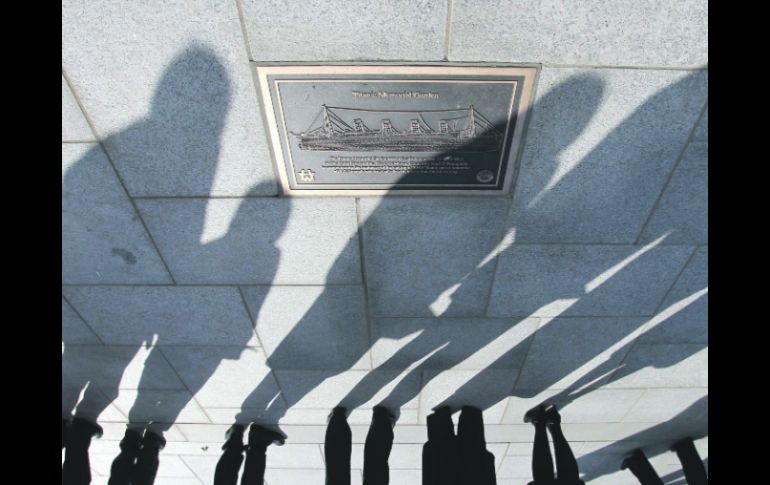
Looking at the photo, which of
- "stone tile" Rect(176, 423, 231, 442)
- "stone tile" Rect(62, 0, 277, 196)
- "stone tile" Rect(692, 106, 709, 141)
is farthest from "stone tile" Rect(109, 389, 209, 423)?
"stone tile" Rect(692, 106, 709, 141)

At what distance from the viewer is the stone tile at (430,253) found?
2.61 meters

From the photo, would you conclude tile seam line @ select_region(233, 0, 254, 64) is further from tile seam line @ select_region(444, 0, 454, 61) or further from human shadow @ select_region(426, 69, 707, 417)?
human shadow @ select_region(426, 69, 707, 417)

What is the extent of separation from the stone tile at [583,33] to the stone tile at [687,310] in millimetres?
1784

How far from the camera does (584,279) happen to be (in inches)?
123

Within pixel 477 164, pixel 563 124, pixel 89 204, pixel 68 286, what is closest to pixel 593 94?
pixel 563 124

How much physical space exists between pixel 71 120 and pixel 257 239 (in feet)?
4.19

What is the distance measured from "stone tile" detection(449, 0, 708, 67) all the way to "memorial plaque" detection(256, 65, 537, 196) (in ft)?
0.36

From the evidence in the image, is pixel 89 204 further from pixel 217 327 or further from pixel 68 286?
pixel 217 327

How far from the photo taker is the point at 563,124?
7.27 feet

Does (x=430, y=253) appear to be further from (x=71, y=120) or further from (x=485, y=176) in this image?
(x=71, y=120)

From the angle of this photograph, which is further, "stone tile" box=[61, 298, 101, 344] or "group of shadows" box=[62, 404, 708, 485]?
"group of shadows" box=[62, 404, 708, 485]

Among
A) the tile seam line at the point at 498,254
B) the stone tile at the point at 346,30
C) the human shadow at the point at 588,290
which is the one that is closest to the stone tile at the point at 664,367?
the human shadow at the point at 588,290

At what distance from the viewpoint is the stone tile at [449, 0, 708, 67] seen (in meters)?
1.87

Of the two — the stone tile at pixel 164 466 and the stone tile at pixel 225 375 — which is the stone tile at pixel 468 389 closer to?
the stone tile at pixel 225 375
